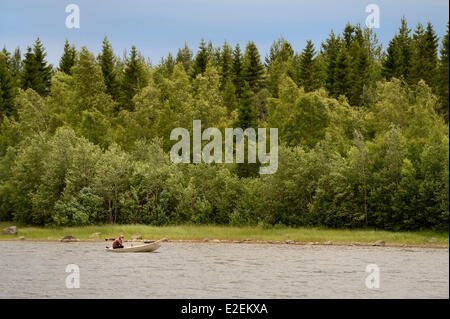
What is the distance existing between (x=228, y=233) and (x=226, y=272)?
27.8 meters

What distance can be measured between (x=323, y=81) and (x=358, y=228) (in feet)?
179

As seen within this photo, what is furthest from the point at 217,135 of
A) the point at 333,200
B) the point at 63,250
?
the point at 63,250

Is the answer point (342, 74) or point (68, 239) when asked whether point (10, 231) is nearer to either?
point (68, 239)

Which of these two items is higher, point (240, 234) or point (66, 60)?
point (66, 60)

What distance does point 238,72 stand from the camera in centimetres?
13988

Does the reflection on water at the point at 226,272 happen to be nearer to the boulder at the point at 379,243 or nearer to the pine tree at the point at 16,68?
the boulder at the point at 379,243

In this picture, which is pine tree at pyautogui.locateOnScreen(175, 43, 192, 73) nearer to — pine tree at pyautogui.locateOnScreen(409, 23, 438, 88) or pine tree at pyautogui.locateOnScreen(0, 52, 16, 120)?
pine tree at pyautogui.locateOnScreen(0, 52, 16, 120)

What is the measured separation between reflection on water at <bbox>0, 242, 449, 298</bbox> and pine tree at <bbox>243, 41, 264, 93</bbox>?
6337 cm

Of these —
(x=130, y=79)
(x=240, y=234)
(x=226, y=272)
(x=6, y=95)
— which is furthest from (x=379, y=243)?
(x=6, y=95)

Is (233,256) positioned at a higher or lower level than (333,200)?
lower

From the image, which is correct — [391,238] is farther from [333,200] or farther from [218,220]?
[218,220]
